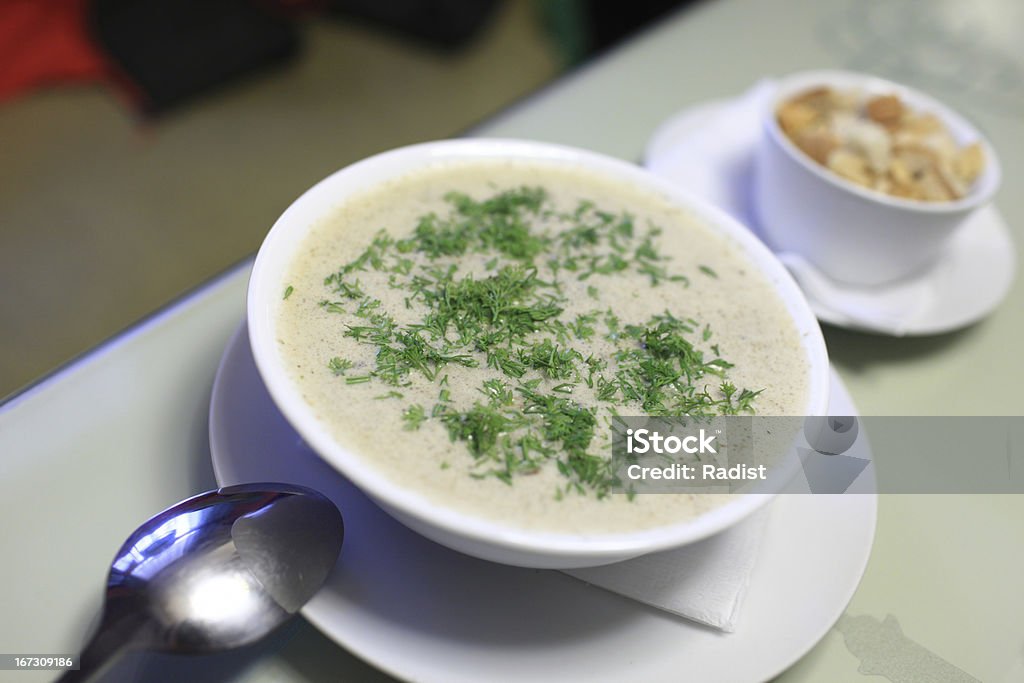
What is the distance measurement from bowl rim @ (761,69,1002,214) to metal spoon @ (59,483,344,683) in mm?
791

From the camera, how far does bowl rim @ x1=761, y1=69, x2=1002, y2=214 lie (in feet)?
3.64

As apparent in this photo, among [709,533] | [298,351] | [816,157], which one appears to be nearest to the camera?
[709,533]

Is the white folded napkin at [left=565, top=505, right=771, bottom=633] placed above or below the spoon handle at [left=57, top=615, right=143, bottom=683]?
below

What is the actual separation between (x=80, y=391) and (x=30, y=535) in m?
0.19

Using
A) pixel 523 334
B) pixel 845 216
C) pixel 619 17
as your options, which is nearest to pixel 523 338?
pixel 523 334

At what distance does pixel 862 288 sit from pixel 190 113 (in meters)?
2.24

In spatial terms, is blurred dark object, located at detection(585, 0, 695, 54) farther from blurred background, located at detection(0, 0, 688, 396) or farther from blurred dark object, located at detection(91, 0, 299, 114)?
blurred dark object, located at detection(91, 0, 299, 114)

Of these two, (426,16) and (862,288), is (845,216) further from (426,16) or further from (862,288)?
(426,16)

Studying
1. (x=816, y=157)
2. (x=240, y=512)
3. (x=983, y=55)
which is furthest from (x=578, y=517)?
(x=983, y=55)

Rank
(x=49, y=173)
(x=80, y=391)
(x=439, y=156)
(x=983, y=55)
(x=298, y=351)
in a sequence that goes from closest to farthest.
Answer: (x=298, y=351) → (x=80, y=391) → (x=439, y=156) → (x=983, y=55) → (x=49, y=173)

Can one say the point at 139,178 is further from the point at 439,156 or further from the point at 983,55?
the point at 983,55

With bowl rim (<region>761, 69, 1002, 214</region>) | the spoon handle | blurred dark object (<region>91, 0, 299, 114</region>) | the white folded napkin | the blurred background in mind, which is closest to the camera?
the spoon handle

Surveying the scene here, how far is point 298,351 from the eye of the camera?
80cm

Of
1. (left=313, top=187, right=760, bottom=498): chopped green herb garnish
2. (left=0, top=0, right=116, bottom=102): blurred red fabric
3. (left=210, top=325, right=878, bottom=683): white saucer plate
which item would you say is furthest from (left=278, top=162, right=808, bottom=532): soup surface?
(left=0, top=0, right=116, bottom=102): blurred red fabric
